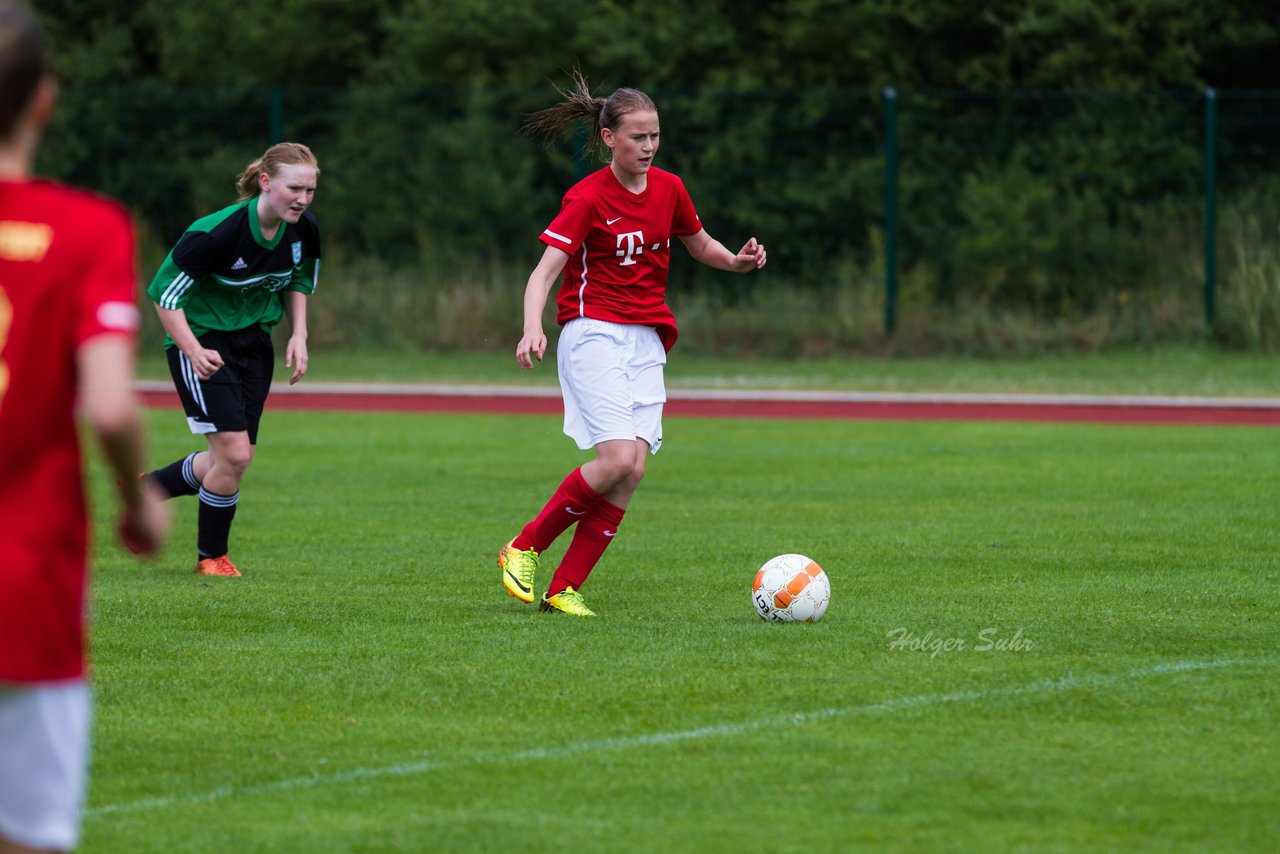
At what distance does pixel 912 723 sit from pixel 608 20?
24.4 meters

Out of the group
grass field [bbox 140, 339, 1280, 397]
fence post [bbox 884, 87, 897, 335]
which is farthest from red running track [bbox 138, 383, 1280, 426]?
fence post [bbox 884, 87, 897, 335]

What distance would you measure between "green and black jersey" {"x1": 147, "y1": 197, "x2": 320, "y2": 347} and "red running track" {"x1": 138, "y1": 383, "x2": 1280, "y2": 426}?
8532 mm

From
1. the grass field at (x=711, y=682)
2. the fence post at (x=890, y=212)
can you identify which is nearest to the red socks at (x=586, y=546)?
the grass field at (x=711, y=682)

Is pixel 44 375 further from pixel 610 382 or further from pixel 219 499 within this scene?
pixel 219 499

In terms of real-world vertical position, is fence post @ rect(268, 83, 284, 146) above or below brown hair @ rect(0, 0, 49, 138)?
below

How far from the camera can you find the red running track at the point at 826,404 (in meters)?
15.9

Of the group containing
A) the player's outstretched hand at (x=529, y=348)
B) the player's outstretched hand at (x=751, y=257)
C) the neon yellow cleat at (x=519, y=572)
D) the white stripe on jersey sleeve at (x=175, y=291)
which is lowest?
the neon yellow cleat at (x=519, y=572)

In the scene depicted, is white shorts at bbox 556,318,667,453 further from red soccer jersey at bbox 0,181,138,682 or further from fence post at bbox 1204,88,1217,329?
fence post at bbox 1204,88,1217,329

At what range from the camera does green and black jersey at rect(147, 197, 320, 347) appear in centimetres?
802

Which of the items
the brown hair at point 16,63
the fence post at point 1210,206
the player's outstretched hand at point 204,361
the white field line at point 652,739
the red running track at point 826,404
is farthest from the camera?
the fence post at point 1210,206

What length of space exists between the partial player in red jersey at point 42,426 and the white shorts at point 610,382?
4.21 metres

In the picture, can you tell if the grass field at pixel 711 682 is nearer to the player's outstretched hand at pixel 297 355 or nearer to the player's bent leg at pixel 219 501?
the player's bent leg at pixel 219 501

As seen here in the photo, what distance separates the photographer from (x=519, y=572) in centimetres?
740

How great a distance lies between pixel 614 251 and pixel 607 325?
11.3 inches
